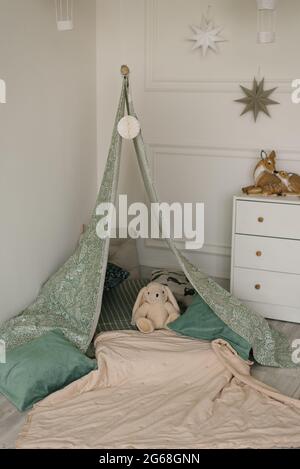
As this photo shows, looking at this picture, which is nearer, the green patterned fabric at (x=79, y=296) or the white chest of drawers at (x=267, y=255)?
the green patterned fabric at (x=79, y=296)

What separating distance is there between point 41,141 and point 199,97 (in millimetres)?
→ 1097

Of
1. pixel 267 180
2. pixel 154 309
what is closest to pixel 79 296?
pixel 154 309

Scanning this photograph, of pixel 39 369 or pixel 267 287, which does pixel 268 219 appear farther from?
pixel 39 369

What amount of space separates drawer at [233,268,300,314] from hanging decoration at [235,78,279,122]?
98cm

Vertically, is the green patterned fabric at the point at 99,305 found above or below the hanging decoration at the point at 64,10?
below

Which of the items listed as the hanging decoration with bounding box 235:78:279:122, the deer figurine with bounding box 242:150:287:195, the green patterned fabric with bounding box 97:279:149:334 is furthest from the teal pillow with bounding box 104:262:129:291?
the hanging decoration with bounding box 235:78:279:122

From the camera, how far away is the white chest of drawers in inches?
148

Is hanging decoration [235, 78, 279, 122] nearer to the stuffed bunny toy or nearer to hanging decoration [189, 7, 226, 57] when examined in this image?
hanging decoration [189, 7, 226, 57]

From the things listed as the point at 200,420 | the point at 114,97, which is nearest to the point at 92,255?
the point at 200,420

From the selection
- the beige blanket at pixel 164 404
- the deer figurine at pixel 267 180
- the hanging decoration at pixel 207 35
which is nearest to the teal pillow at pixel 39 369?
the beige blanket at pixel 164 404

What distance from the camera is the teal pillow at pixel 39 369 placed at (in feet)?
9.59

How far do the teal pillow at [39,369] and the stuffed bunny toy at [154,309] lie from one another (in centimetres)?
41

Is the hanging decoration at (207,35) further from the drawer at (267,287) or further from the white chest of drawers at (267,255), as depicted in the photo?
the drawer at (267,287)

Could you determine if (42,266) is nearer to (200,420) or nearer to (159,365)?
(159,365)
